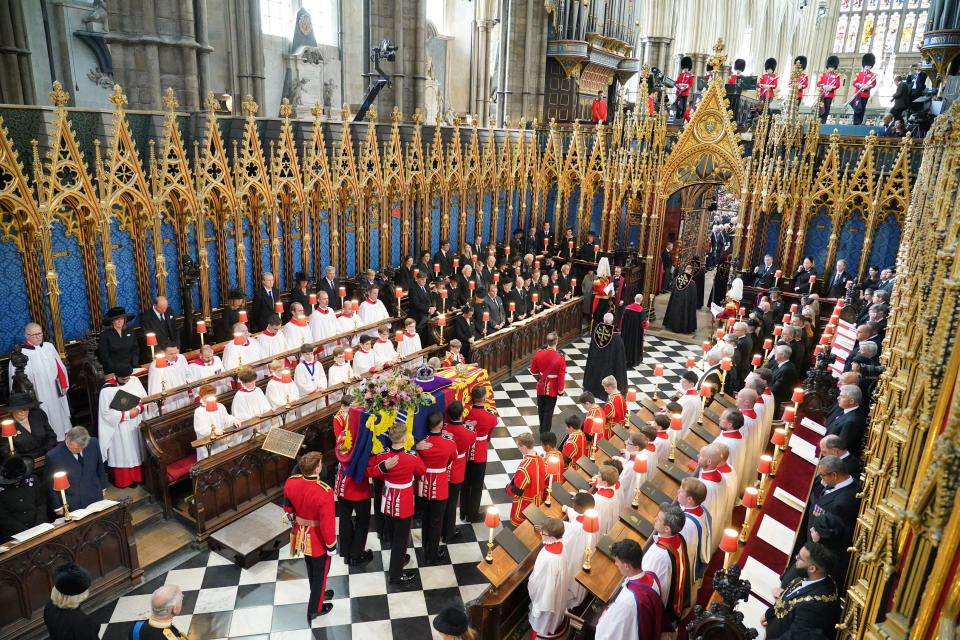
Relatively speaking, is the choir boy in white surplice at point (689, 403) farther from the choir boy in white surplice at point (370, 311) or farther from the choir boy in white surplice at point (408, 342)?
the choir boy in white surplice at point (370, 311)

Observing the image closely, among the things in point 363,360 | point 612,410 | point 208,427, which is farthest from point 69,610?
point 612,410

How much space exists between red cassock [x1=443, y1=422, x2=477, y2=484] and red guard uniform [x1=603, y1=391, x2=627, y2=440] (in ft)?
7.62

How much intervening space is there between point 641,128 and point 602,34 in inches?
251

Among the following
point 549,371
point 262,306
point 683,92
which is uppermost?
point 683,92

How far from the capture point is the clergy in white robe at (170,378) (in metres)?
8.22

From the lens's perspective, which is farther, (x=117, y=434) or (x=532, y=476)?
(x=117, y=434)

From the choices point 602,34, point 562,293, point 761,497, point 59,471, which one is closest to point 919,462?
point 761,497

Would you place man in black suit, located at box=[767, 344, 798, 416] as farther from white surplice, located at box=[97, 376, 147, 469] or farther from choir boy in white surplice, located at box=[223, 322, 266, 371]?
white surplice, located at box=[97, 376, 147, 469]

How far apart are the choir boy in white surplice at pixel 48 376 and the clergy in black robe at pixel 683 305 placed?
13945 mm

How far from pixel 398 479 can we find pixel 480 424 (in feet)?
5.03

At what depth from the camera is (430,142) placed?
15.5 meters

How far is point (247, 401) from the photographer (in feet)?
26.8

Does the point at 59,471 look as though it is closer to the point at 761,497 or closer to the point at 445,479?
the point at 445,479

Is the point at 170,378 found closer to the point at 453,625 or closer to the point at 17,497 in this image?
the point at 17,497
